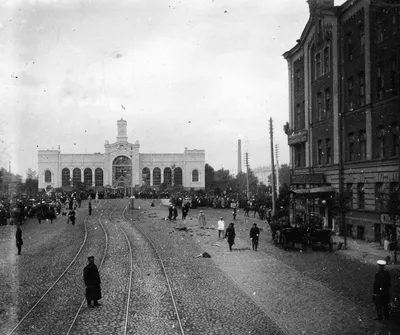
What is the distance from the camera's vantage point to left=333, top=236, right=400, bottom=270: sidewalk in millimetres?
19094

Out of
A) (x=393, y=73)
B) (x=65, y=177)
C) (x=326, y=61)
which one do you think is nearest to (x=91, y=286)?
(x=393, y=73)

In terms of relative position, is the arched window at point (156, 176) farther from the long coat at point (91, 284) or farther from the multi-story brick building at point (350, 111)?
the long coat at point (91, 284)

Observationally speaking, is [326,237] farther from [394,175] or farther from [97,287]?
[97,287]

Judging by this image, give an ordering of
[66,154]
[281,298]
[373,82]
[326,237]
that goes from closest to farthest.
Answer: [281,298] < [326,237] < [373,82] < [66,154]

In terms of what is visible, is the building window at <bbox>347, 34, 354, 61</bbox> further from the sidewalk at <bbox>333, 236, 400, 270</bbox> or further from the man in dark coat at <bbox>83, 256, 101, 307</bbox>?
the man in dark coat at <bbox>83, 256, 101, 307</bbox>

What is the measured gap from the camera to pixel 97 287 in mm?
12312

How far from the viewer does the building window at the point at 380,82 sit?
24781 millimetres

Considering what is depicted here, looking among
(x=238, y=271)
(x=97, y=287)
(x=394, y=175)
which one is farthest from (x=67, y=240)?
(x=394, y=175)

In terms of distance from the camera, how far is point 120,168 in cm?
9944

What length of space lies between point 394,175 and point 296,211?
14.9m

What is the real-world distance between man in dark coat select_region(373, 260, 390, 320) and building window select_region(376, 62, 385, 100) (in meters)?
16.2

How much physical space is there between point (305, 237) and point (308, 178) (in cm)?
1198

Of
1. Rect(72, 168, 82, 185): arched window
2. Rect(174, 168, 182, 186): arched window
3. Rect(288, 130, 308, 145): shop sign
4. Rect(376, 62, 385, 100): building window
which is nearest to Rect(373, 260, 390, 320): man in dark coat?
Rect(376, 62, 385, 100): building window

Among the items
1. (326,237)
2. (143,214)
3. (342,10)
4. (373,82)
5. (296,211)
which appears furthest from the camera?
(143,214)
